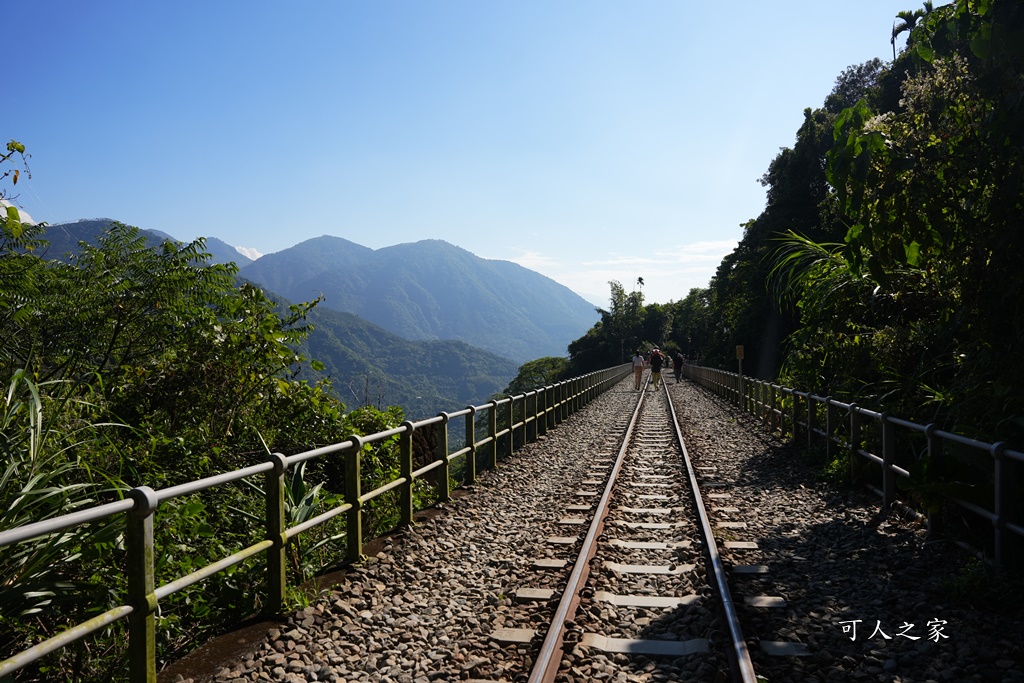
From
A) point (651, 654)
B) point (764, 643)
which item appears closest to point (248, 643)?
point (651, 654)

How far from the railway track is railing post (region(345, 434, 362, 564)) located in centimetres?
161

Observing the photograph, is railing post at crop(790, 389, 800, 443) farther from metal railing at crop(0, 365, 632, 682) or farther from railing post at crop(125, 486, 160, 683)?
railing post at crop(125, 486, 160, 683)

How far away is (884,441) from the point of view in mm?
7898

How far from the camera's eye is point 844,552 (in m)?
6.61

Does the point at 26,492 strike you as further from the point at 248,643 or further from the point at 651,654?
the point at 651,654

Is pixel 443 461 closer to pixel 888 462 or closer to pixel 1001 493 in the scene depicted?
pixel 888 462

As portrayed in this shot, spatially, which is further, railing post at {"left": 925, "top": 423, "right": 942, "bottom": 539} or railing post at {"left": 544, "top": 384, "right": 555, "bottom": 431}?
railing post at {"left": 544, "top": 384, "right": 555, "bottom": 431}

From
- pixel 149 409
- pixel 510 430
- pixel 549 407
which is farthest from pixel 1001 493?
pixel 549 407

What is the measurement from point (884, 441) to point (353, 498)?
19.1 ft

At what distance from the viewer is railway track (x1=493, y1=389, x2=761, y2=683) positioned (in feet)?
14.0

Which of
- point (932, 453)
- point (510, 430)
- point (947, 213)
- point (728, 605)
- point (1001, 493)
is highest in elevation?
point (947, 213)

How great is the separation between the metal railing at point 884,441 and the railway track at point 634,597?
1857 mm

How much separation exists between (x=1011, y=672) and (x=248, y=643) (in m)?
4.62

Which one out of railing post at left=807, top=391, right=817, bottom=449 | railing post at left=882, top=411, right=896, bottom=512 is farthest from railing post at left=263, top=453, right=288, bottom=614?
railing post at left=807, top=391, right=817, bottom=449
